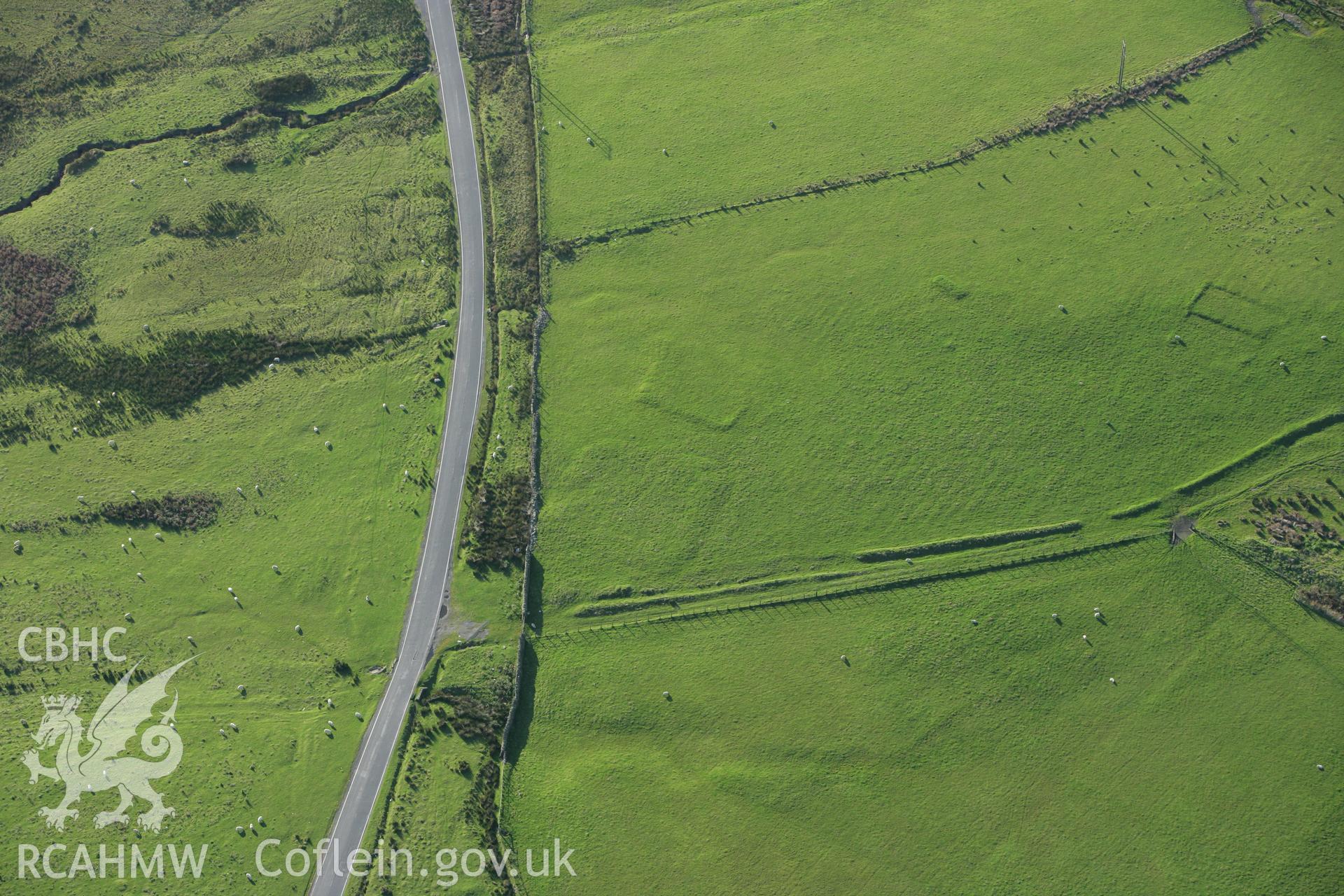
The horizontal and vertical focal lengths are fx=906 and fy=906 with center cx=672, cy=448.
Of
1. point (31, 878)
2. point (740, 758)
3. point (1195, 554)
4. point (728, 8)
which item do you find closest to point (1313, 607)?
point (1195, 554)

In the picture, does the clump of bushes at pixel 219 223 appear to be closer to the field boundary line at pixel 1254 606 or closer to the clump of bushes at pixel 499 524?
the clump of bushes at pixel 499 524

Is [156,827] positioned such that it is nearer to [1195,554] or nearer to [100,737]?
[100,737]

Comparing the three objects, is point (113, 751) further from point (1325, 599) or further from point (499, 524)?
point (1325, 599)

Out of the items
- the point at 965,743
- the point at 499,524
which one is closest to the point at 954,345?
the point at 965,743

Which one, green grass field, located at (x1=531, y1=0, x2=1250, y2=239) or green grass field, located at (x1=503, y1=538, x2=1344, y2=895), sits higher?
green grass field, located at (x1=531, y1=0, x2=1250, y2=239)

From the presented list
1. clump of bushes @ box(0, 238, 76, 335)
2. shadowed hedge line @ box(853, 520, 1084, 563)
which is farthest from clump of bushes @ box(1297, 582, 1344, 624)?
clump of bushes @ box(0, 238, 76, 335)

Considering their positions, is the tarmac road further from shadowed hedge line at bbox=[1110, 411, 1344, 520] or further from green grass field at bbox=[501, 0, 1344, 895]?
shadowed hedge line at bbox=[1110, 411, 1344, 520]

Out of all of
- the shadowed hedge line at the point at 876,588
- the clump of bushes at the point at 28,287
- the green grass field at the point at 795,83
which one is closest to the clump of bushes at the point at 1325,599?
the shadowed hedge line at the point at 876,588
